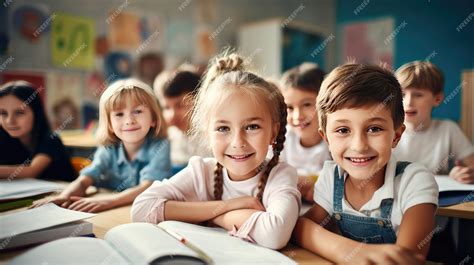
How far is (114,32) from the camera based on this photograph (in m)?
3.49

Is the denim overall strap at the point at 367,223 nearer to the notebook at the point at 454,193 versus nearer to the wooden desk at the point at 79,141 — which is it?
the notebook at the point at 454,193

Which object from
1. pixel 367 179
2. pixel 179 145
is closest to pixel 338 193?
pixel 367 179

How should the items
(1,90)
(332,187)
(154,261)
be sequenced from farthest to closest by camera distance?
(1,90) → (332,187) → (154,261)

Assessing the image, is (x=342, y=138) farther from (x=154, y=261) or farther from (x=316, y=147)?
(x=316, y=147)

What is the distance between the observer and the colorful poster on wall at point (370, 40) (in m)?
4.45

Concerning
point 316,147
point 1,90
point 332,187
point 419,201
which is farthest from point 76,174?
point 419,201

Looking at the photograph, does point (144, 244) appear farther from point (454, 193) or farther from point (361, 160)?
point (454, 193)

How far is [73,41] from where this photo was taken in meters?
3.19

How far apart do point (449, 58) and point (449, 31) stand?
0.37 meters

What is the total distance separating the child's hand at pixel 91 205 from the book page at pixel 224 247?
1.00 ft

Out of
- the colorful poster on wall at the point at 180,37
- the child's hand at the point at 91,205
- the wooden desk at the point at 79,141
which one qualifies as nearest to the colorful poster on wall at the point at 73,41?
the wooden desk at the point at 79,141

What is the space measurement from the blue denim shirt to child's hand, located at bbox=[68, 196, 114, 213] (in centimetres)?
15

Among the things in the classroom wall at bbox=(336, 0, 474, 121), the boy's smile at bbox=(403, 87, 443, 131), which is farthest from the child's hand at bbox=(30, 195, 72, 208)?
the classroom wall at bbox=(336, 0, 474, 121)

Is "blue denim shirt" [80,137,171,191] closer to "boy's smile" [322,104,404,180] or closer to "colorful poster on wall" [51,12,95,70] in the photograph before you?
"boy's smile" [322,104,404,180]
